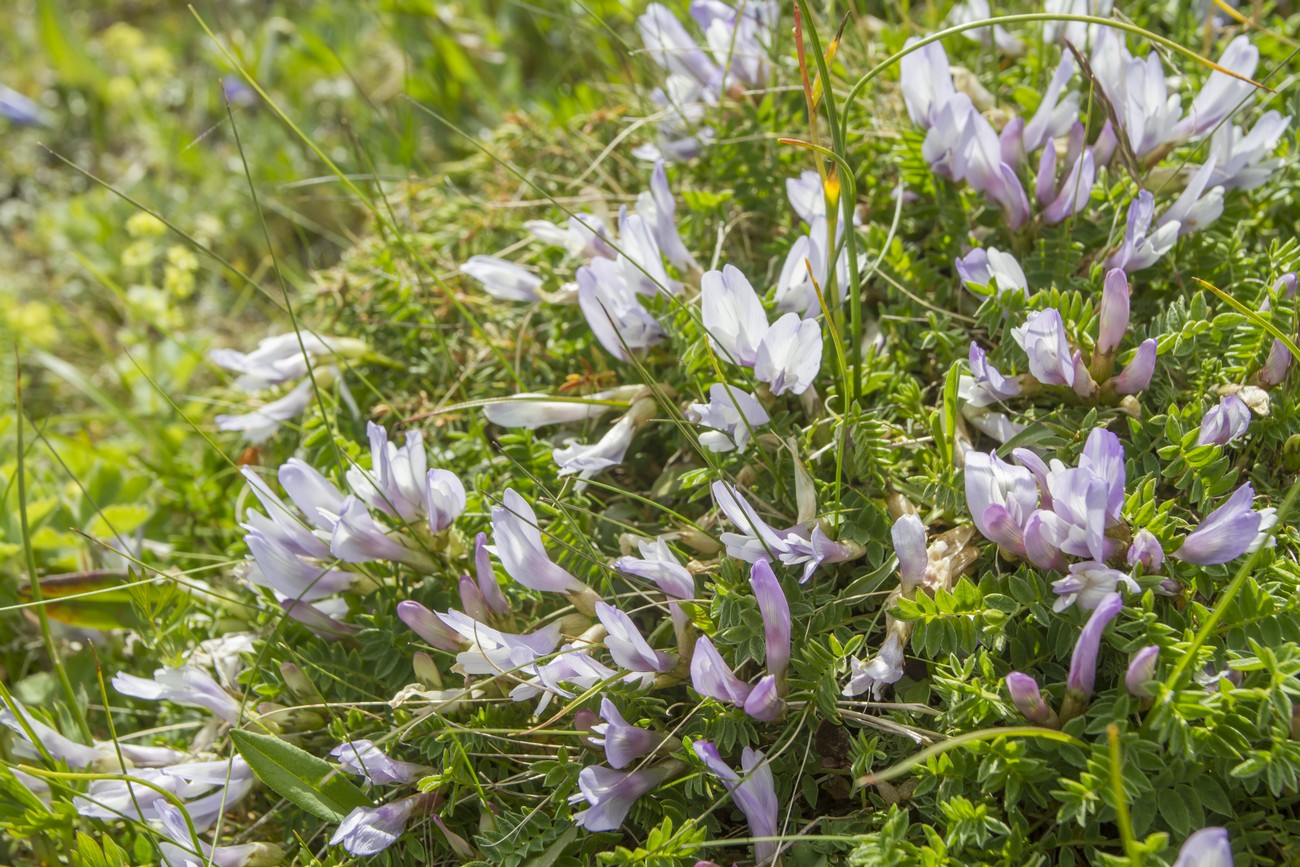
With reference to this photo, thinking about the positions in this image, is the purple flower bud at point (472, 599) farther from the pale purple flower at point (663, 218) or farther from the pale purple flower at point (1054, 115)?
the pale purple flower at point (1054, 115)

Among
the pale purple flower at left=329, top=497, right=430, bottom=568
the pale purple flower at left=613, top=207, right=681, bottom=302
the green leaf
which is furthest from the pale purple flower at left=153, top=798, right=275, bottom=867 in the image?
the pale purple flower at left=613, top=207, right=681, bottom=302

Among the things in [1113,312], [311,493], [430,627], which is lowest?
[430,627]

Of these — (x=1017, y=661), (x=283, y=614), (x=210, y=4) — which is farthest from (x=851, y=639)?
(x=210, y=4)

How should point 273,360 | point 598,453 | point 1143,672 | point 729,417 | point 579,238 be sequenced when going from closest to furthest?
point 1143,672 → point 729,417 → point 598,453 → point 579,238 → point 273,360

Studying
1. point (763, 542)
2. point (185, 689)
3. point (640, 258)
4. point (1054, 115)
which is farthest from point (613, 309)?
point (185, 689)

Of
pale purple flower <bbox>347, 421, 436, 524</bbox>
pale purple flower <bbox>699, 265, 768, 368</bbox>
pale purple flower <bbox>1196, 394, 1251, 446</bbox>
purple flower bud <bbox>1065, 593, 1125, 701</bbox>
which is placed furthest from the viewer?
pale purple flower <bbox>347, 421, 436, 524</bbox>

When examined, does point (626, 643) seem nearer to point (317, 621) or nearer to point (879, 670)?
point (879, 670)

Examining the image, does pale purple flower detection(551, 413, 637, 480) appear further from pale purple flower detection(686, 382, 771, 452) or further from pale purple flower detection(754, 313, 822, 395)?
pale purple flower detection(754, 313, 822, 395)
